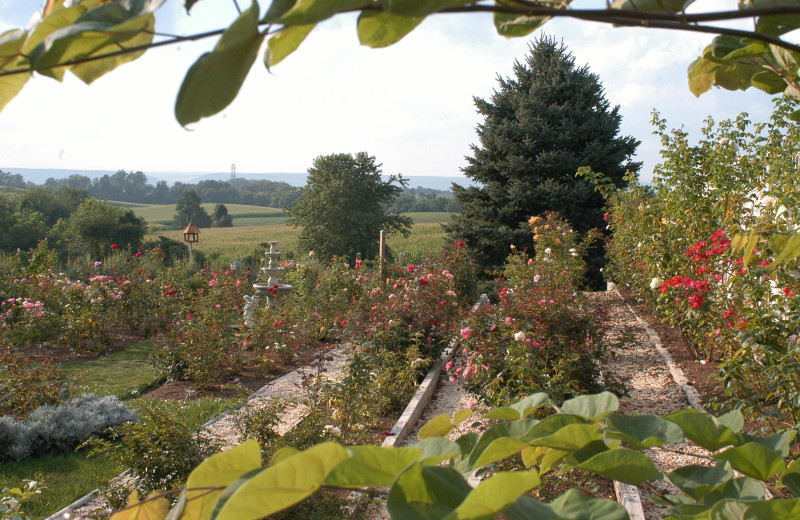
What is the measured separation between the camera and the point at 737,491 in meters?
0.46

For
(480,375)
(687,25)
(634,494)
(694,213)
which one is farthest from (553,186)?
(687,25)

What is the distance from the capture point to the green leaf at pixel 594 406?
50cm

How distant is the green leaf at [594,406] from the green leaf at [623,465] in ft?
0.25

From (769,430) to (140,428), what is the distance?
3729 millimetres

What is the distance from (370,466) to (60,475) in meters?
4.60

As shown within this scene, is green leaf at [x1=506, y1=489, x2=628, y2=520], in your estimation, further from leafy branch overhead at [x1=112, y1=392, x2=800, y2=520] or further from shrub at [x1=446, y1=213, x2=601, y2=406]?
shrub at [x1=446, y1=213, x2=601, y2=406]

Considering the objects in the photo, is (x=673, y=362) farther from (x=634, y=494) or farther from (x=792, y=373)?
(x=634, y=494)

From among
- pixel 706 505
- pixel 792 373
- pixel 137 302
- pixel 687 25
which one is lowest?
pixel 137 302

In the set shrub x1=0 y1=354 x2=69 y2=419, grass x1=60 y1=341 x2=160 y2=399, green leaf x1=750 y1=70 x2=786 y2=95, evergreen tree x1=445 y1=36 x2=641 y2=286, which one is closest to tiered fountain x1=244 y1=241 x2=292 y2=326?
grass x1=60 y1=341 x2=160 y2=399

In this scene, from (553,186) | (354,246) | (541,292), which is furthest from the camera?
(354,246)

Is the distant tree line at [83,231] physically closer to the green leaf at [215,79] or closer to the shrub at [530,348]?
the shrub at [530,348]

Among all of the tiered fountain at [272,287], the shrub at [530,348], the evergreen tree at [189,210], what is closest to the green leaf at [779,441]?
the shrub at [530,348]

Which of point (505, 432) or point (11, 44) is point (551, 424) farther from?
point (11, 44)

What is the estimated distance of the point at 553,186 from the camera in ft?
44.8
